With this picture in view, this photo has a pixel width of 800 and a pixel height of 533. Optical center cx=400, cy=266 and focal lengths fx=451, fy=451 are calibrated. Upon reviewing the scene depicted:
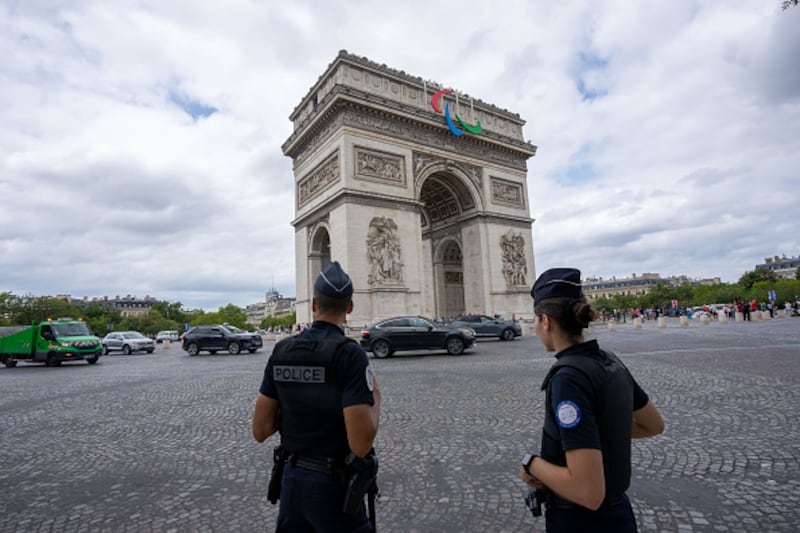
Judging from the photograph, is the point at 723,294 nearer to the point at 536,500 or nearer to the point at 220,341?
the point at 220,341

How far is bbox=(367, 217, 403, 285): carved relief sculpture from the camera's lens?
72.5 ft

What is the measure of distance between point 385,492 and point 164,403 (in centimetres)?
524

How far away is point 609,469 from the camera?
138 cm

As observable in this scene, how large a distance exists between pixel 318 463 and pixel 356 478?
0.52 ft

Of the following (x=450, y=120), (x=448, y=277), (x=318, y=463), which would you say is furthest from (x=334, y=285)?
(x=448, y=277)

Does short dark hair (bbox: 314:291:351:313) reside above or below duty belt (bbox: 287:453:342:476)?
above

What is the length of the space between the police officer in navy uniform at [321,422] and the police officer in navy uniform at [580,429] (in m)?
0.62

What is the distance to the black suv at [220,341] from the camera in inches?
751

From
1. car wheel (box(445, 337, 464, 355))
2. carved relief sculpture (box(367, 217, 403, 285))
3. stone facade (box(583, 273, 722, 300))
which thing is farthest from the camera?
stone facade (box(583, 273, 722, 300))

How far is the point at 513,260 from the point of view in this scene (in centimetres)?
2734

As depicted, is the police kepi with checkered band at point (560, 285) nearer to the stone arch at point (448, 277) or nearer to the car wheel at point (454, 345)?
the car wheel at point (454, 345)

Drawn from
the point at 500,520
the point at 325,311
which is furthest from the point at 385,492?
the point at 325,311

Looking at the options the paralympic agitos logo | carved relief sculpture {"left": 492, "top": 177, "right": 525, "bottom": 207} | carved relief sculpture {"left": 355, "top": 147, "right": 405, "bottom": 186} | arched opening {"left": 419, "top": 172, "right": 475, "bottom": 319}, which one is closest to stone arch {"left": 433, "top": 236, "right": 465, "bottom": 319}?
arched opening {"left": 419, "top": 172, "right": 475, "bottom": 319}

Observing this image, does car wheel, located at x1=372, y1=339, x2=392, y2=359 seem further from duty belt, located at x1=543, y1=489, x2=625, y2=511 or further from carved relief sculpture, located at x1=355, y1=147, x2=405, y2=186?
duty belt, located at x1=543, y1=489, x2=625, y2=511
